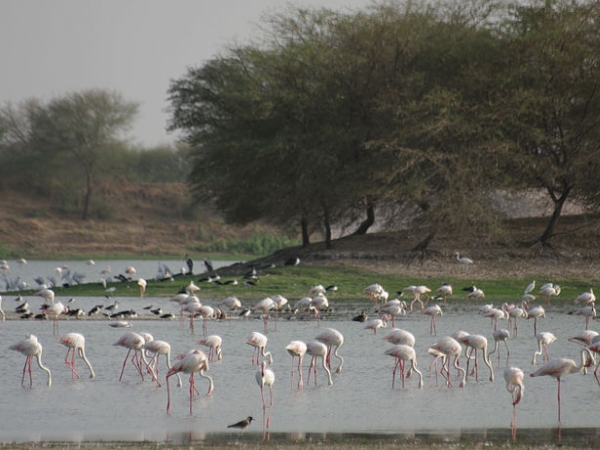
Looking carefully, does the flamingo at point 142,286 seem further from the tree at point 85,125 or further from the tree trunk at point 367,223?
the tree at point 85,125

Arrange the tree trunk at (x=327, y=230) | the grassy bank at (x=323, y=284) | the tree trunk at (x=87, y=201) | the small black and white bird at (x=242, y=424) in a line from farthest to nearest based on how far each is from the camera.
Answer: the tree trunk at (x=87, y=201), the tree trunk at (x=327, y=230), the grassy bank at (x=323, y=284), the small black and white bird at (x=242, y=424)

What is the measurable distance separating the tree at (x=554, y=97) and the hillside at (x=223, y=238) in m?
1.40

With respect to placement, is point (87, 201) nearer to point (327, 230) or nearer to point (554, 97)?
point (327, 230)

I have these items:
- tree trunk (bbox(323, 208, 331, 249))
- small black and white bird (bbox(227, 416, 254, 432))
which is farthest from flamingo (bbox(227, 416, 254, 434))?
tree trunk (bbox(323, 208, 331, 249))

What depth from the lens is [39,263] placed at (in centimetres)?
5428

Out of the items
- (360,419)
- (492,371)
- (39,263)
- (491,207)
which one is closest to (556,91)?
(491,207)

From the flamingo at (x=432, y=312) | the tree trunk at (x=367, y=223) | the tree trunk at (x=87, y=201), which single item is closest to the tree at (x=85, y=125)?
the tree trunk at (x=87, y=201)

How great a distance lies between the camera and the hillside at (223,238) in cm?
3098

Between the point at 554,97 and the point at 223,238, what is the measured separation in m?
41.5

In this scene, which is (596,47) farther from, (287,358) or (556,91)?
(287,358)

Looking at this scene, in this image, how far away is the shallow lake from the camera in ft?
35.2

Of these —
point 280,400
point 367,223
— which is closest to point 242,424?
point 280,400

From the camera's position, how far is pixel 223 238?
70250mm

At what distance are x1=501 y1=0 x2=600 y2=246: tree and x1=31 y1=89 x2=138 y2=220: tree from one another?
44.5m
